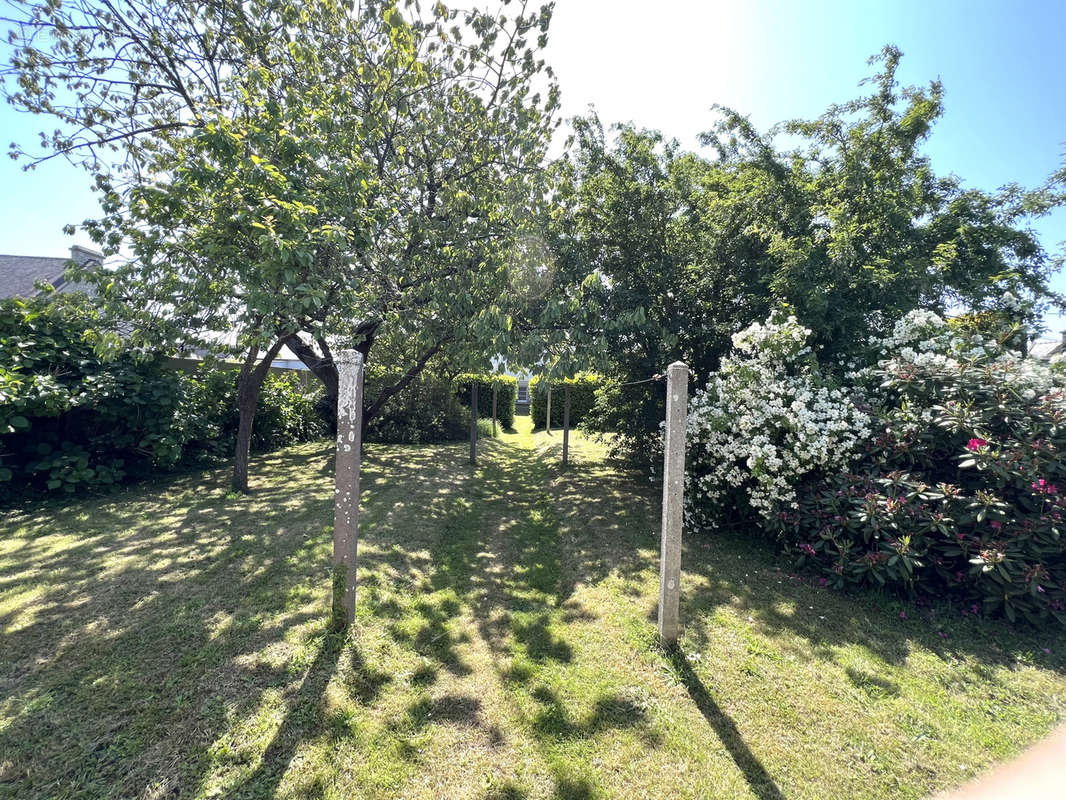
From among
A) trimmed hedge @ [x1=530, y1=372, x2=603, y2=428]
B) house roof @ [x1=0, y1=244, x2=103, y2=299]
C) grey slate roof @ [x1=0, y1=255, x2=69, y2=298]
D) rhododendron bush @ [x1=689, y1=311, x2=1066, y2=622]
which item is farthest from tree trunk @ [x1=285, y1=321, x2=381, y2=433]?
grey slate roof @ [x1=0, y1=255, x2=69, y2=298]

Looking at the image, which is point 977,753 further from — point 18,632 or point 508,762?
point 18,632

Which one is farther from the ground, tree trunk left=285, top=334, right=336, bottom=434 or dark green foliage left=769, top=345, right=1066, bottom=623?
tree trunk left=285, top=334, right=336, bottom=434

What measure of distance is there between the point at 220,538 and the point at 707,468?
511 cm

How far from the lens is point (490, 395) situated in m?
13.7

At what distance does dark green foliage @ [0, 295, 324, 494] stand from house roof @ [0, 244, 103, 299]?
28.7ft

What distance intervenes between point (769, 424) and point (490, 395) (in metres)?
10.2

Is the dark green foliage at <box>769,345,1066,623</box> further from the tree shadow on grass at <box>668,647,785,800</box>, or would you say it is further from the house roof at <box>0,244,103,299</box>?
the house roof at <box>0,244,103,299</box>

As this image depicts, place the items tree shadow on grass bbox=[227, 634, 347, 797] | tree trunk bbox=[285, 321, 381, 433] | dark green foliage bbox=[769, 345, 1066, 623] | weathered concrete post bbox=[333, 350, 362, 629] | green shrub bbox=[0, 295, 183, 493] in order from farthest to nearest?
tree trunk bbox=[285, 321, 381, 433]
green shrub bbox=[0, 295, 183, 493]
dark green foliage bbox=[769, 345, 1066, 623]
weathered concrete post bbox=[333, 350, 362, 629]
tree shadow on grass bbox=[227, 634, 347, 797]

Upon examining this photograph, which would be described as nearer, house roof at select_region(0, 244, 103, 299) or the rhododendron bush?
the rhododendron bush

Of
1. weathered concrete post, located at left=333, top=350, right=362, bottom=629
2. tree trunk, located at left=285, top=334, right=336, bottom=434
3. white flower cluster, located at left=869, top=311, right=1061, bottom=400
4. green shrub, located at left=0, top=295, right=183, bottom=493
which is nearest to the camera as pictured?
weathered concrete post, located at left=333, top=350, right=362, bottom=629

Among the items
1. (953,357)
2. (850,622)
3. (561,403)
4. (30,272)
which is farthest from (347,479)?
(30,272)

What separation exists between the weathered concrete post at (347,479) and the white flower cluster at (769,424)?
3308mm

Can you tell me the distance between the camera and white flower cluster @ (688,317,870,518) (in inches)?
151

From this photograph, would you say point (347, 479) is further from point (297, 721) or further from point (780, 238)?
point (780, 238)
